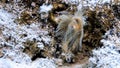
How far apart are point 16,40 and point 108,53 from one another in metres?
1.25

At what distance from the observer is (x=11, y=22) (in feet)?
13.9

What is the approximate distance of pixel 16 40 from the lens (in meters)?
4.10

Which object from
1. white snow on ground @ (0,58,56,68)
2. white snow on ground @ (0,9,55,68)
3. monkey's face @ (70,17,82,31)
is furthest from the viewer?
monkey's face @ (70,17,82,31)

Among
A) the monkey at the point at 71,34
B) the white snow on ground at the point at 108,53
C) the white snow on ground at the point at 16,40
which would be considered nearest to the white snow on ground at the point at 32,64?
the white snow on ground at the point at 16,40

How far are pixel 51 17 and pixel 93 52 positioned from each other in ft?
2.58

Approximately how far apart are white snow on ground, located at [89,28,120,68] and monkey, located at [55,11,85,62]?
27 cm

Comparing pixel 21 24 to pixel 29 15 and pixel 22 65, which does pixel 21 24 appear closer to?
pixel 29 15

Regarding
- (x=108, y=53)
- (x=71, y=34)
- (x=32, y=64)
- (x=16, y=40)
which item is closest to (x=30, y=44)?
(x=16, y=40)

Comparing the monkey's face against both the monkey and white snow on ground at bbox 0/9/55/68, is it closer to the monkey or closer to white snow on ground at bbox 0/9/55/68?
the monkey

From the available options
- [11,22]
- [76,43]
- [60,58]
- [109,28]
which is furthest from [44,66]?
[109,28]

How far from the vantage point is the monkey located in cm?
409

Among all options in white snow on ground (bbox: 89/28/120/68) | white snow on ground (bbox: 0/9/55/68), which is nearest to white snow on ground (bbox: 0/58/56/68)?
white snow on ground (bbox: 0/9/55/68)

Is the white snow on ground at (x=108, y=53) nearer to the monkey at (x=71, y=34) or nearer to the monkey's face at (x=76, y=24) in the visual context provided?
the monkey at (x=71, y=34)

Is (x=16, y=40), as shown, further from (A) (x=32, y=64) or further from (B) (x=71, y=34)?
(B) (x=71, y=34)
